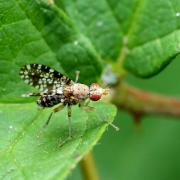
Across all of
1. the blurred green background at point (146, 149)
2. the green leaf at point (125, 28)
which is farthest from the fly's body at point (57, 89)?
the blurred green background at point (146, 149)

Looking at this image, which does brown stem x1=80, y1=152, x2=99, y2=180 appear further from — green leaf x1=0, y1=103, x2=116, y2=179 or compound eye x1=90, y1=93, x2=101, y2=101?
compound eye x1=90, y1=93, x2=101, y2=101

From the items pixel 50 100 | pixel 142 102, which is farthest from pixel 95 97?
pixel 142 102

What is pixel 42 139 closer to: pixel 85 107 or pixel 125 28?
pixel 85 107

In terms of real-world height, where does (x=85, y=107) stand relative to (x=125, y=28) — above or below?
below

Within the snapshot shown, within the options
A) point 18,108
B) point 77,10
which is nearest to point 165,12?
point 77,10

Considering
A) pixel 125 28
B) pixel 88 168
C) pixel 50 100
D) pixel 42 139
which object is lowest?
pixel 88 168

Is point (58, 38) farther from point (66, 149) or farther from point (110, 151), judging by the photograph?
point (110, 151)
